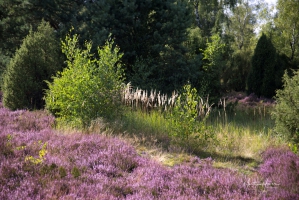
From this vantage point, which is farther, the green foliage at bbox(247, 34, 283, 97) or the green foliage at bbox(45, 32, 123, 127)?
the green foliage at bbox(247, 34, 283, 97)

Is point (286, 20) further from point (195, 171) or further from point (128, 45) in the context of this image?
point (195, 171)

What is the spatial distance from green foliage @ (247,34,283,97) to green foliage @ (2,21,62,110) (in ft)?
42.3

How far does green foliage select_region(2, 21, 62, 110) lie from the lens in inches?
410

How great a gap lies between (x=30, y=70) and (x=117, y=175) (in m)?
7.42

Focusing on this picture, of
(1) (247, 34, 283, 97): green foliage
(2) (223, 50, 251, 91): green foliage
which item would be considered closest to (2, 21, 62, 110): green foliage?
(1) (247, 34, 283, 97): green foliage

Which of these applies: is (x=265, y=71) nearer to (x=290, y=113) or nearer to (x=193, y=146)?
(x=290, y=113)

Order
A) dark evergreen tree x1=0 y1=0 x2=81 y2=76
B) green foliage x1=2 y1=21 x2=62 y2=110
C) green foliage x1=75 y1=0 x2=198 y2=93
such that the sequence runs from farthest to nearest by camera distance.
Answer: dark evergreen tree x1=0 y1=0 x2=81 y2=76 < green foliage x1=75 y1=0 x2=198 y2=93 < green foliage x1=2 y1=21 x2=62 y2=110

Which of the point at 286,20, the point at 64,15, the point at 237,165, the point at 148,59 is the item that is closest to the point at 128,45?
the point at 148,59

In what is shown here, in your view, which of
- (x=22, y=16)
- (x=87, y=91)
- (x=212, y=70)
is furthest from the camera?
(x=22, y=16)

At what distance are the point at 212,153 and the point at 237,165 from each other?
90cm

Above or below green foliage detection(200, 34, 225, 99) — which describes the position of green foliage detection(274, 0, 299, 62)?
above

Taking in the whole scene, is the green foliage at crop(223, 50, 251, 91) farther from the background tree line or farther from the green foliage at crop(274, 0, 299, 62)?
the background tree line

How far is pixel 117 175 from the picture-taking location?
4938mm

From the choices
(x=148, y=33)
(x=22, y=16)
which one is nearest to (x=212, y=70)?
(x=148, y=33)
